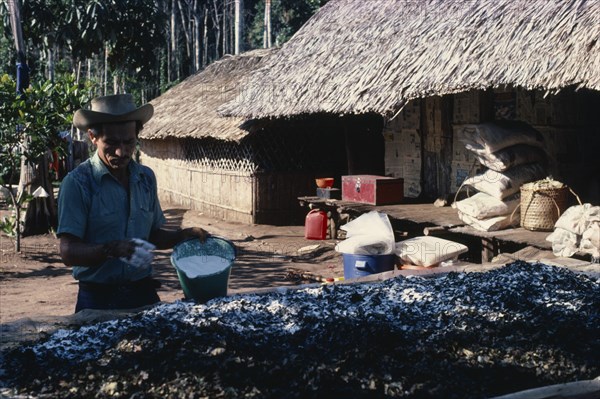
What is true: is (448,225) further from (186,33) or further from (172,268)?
(186,33)

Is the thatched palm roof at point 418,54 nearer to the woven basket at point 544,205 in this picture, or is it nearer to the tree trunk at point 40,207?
the woven basket at point 544,205

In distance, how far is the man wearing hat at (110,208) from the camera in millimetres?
3225

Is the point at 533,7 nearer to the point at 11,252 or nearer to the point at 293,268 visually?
the point at 293,268

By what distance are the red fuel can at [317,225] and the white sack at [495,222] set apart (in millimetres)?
3455

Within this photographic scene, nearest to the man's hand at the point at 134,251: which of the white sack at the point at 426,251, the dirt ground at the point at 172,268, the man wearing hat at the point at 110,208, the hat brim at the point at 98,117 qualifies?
the man wearing hat at the point at 110,208

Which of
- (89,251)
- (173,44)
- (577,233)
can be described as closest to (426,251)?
(577,233)

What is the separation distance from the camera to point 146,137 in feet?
55.6

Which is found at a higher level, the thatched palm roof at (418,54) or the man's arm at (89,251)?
the thatched palm roof at (418,54)

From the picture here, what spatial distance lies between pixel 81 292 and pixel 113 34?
14.3 meters

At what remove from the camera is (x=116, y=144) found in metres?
3.34

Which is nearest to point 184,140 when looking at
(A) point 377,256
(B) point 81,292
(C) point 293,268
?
(C) point 293,268

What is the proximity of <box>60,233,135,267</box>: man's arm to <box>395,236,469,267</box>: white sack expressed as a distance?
4363 millimetres

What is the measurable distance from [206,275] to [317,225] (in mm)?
7636

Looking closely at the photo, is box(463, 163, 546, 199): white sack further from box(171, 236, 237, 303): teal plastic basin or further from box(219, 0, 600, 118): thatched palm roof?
box(171, 236, 237, 303): teal plastic basin
